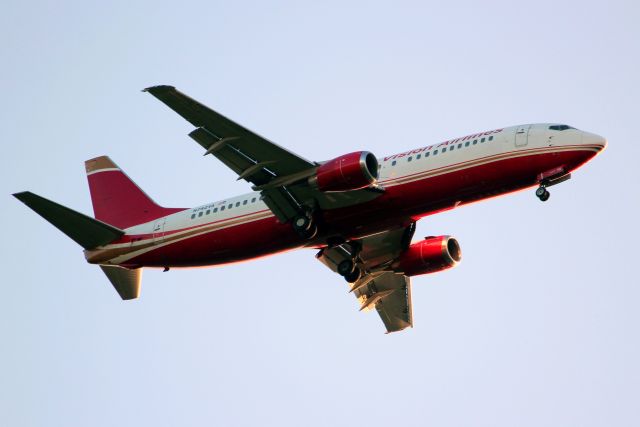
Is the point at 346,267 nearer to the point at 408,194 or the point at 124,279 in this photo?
the point at 408,194

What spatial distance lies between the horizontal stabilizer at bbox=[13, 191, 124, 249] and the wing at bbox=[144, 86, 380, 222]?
734cm

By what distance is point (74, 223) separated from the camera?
4741cm

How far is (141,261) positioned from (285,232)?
7420 mm

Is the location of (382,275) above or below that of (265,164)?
below

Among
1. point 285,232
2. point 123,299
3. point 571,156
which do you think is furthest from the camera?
point 123,299

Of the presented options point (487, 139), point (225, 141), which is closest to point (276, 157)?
point (225, 141)

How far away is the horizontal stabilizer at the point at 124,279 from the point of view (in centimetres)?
4991

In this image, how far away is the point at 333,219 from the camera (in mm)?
45375

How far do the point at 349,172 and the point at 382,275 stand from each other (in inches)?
501

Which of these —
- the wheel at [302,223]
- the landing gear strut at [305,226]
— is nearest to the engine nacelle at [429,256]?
the landing gear strut at [305,226]

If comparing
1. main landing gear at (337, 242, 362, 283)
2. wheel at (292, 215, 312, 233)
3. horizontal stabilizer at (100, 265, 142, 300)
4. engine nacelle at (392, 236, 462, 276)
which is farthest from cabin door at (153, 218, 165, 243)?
engine nacelle at (392, 236, 462, 276)

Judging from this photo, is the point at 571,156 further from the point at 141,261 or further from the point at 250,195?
the point at 141,261

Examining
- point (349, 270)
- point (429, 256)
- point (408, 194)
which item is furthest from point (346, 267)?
point (408, 194)

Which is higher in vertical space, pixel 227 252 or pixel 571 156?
pixel 571 156
